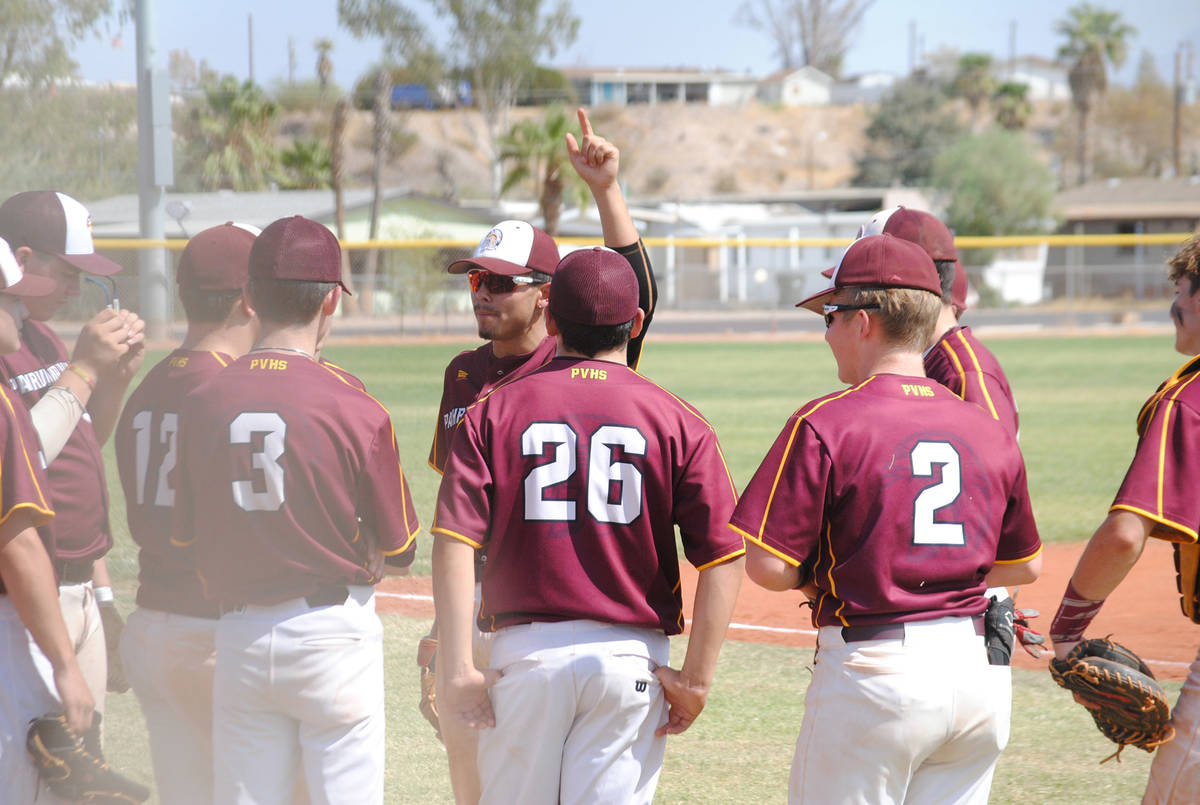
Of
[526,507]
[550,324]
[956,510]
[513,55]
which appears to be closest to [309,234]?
[550,324]

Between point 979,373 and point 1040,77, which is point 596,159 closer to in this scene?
point 979,373

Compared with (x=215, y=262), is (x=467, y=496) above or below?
below

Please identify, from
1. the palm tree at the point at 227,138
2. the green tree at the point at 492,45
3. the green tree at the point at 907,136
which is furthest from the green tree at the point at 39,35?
the green tree at the point at 907,136

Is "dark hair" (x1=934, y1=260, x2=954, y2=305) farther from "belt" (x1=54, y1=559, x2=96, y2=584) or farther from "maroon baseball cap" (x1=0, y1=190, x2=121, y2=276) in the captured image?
"belt" (x1=54, y1=559, x2=96, y2=584)

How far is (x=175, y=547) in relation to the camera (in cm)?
293

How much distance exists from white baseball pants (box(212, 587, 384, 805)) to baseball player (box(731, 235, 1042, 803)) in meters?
1.03

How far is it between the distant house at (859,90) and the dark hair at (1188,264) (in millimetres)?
90568

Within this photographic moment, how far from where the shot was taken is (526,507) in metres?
2.68

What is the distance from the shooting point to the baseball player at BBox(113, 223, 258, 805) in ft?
9.74

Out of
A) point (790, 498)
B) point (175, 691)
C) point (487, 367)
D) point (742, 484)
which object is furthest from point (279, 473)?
point (742, 484)

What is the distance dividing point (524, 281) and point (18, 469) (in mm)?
1554

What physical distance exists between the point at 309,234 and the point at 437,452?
3.52 feet

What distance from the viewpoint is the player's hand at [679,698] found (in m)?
2.71

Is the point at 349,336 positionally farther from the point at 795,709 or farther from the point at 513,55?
the point at 513,55
